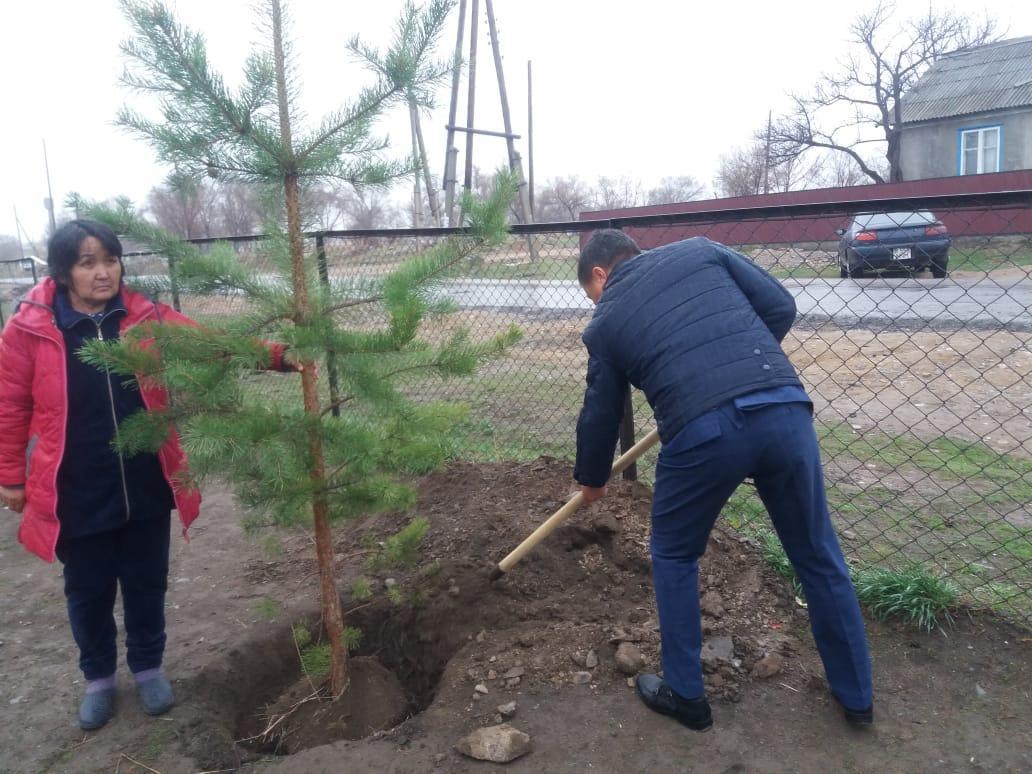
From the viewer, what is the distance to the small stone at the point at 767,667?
2.58 meters

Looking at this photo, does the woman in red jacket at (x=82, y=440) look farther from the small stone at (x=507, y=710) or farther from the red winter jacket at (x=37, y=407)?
the small stone at (x=507, y=710)

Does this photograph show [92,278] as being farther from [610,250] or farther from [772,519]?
[772,519]

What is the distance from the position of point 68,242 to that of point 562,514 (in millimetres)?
1961

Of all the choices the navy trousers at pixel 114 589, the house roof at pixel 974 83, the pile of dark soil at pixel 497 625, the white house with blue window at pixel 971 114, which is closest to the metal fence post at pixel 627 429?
the pile of dark soil at pixel 497 625

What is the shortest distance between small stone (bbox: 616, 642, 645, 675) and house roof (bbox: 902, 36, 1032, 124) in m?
29.3

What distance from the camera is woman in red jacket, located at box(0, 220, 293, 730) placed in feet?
7.98

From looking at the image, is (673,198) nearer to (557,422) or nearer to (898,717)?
(557,422)

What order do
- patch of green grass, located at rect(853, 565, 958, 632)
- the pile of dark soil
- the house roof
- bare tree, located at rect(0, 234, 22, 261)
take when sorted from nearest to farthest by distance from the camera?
the pile of dark soil
patch of green grass, located at rect(853, 565, 958, 632)
the house roof
bare tree, located at rect(0, 234, 22, 261)

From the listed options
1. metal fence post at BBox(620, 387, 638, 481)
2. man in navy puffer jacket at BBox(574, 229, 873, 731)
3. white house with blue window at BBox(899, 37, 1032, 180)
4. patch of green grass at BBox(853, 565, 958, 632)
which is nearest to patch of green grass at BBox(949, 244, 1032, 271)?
patch of green grass at BBox(853, 565, 958, 632)

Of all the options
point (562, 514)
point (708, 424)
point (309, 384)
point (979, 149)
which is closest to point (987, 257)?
point (708, 424)

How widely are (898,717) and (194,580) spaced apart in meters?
3.16

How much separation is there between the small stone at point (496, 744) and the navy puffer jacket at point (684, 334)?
98 cm

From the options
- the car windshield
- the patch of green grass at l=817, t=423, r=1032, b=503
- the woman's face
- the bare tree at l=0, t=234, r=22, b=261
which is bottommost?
the patch of green grass at l=817, t=423, r=1032, b=503

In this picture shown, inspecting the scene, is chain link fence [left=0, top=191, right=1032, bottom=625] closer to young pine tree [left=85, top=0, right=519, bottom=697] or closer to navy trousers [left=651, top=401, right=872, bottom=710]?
young pine tree [left=85, top=0, right=519, bottom=697]
